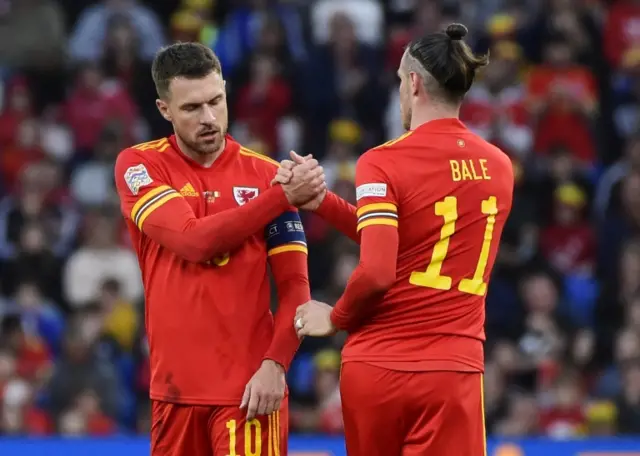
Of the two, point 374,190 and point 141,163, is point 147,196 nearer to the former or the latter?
point 141,163

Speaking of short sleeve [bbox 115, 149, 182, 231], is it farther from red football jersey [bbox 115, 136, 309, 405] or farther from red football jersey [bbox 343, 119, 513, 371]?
red football jersey [bbox 343, 119, 513, 371]

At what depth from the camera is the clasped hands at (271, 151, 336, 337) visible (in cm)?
549

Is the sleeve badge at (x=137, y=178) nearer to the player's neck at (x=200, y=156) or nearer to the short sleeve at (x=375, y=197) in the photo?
the player's neck at (x=200, y=156)

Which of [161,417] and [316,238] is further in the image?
[316,238]

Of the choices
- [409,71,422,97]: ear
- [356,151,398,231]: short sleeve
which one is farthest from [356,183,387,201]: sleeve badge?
[409,71,422,97]: ear

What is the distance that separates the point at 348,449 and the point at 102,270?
6.42m

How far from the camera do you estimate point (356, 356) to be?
543cm

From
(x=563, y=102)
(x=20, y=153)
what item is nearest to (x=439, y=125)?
(x=563, y=102)

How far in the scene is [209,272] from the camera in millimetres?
5547

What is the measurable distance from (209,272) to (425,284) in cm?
84

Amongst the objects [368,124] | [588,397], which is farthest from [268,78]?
[588,397]

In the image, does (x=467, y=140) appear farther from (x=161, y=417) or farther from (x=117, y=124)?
(x=117, y=124)

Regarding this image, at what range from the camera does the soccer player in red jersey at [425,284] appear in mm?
5316

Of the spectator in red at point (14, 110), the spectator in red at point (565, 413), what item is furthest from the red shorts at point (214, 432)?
the spectator in red at point (14, 110)
